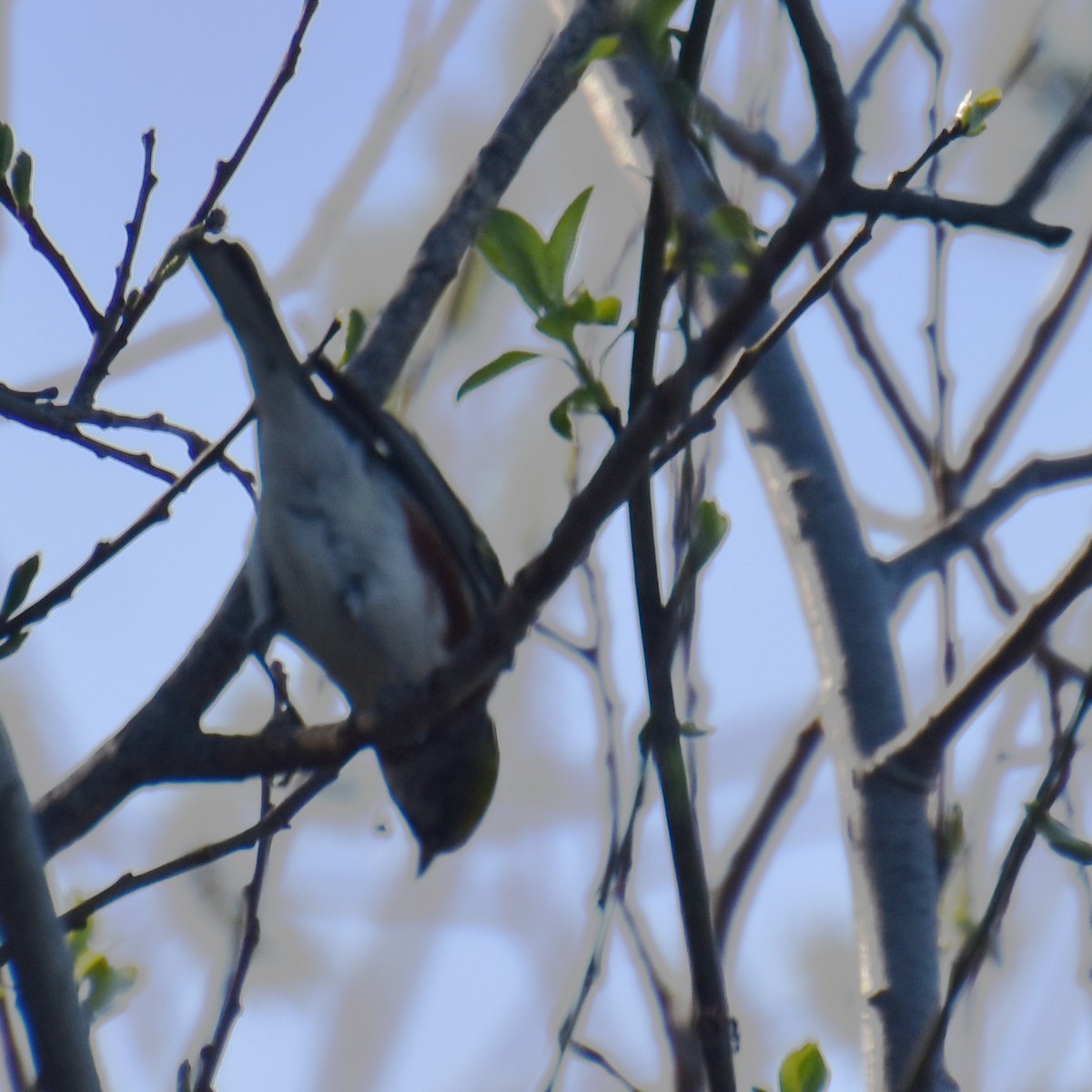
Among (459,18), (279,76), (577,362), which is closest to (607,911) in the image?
(577,362)

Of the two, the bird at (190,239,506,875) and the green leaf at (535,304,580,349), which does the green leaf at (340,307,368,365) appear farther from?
the green leaf at (535,304,580,349)

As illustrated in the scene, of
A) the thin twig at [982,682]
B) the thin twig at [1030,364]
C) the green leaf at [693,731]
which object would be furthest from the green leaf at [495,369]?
the thin twig at [1030,364]

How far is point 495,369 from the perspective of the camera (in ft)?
8.16

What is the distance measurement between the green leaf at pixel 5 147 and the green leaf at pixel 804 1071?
2.11 metres

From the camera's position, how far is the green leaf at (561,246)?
246 centimetres

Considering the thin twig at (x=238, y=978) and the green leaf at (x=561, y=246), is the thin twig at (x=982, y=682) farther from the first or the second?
the thin twig at (x=238, y=978)

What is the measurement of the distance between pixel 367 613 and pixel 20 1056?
6.15ft

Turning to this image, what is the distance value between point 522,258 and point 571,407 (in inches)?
13.3

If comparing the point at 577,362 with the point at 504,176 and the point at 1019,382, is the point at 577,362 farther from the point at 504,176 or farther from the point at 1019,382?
the point at 1019,382

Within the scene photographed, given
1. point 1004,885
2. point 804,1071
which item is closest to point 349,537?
point 804,1071

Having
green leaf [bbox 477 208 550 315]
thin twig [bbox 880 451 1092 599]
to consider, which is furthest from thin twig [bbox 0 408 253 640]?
thin twig [bbox 880 451 1092 599]

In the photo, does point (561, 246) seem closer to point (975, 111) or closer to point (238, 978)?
point (975, 111)

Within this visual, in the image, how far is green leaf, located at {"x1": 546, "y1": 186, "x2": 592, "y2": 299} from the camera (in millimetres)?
2463

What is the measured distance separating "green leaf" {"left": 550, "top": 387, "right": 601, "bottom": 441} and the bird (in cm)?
146
